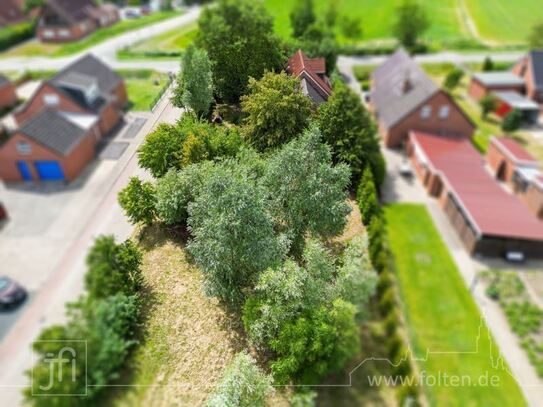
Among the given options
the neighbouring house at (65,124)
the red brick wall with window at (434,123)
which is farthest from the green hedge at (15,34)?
the red brick wall with window at (434,123)

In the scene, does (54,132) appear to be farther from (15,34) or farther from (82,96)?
(15,34)

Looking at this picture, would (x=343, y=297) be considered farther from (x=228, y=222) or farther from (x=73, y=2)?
(x=73, y=2)

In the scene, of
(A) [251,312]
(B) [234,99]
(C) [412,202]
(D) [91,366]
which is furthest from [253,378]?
(C) [412,202]

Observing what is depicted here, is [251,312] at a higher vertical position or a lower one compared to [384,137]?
higher

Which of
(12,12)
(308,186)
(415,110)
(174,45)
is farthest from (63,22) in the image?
(308,186)

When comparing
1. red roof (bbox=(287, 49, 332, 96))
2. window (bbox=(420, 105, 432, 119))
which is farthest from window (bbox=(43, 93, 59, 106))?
window (bbox=(420, 105, 432, 119))

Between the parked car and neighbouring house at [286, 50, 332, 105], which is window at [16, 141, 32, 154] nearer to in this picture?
the parked car
